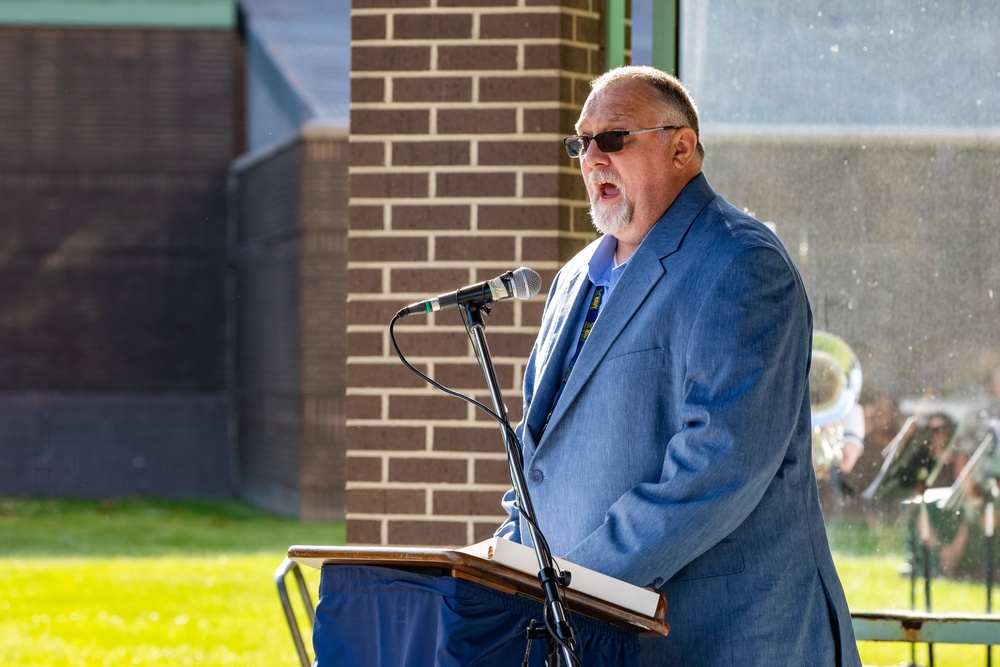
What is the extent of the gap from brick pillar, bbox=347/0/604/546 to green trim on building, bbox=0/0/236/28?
16556 mm

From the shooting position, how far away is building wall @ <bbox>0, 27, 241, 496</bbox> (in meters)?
20.2

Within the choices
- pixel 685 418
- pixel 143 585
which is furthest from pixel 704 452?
pixel 143 585

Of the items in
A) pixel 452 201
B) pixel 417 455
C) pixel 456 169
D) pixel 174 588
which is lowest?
pixel 174 588

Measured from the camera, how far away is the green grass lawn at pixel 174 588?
461 cm

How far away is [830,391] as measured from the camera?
183 inches

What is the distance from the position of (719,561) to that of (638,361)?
0.42m

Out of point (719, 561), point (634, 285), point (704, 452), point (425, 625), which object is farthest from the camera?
point (634, 285)

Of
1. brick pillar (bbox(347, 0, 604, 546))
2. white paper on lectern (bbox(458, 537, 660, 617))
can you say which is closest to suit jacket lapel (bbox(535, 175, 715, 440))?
white paper on lectern (bbox(458, 537, 660, 617))

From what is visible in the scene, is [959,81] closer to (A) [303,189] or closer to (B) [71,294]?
(A) [303,189]

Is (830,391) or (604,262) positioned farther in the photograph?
(830,391)

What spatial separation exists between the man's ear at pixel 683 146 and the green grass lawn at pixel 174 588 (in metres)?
2.10

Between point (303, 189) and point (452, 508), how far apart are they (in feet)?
43.3

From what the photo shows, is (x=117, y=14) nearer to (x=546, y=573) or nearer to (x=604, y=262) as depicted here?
(x=604, y=262)

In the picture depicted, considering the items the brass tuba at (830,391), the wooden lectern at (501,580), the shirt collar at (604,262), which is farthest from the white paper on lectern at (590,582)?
the brass tuba at (830,391)
